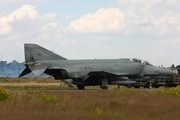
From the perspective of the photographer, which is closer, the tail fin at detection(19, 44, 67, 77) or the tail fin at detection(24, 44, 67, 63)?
the tail fin at detection(19, 44, 67, 77)

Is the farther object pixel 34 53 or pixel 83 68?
pixel 83 68

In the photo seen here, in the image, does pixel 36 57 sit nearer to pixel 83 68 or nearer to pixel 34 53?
pixel 34 53

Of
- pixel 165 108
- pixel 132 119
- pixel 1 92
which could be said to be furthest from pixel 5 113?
pixel 165 108

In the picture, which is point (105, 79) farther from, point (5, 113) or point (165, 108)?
point (5, 113)

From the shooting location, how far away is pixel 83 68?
3259cm

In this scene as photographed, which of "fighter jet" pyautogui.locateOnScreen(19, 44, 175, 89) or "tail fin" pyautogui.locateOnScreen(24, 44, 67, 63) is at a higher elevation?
"tail fin" pyautogui.locateOnScreen(24, 44, 67, 63)

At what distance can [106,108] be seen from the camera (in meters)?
15.4

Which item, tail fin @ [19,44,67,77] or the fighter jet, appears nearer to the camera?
tail fin @ [19,44,67,77]

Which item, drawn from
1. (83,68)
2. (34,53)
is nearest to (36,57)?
(34,53)

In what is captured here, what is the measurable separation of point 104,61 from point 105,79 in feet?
6.66

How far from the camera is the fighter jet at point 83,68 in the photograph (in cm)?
3159

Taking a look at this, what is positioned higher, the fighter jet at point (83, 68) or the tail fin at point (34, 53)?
the tail fin at point (34, 53)

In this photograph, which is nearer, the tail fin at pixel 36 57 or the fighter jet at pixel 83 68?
the tail fin at pixel 36 57

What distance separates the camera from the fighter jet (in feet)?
Result: 104
